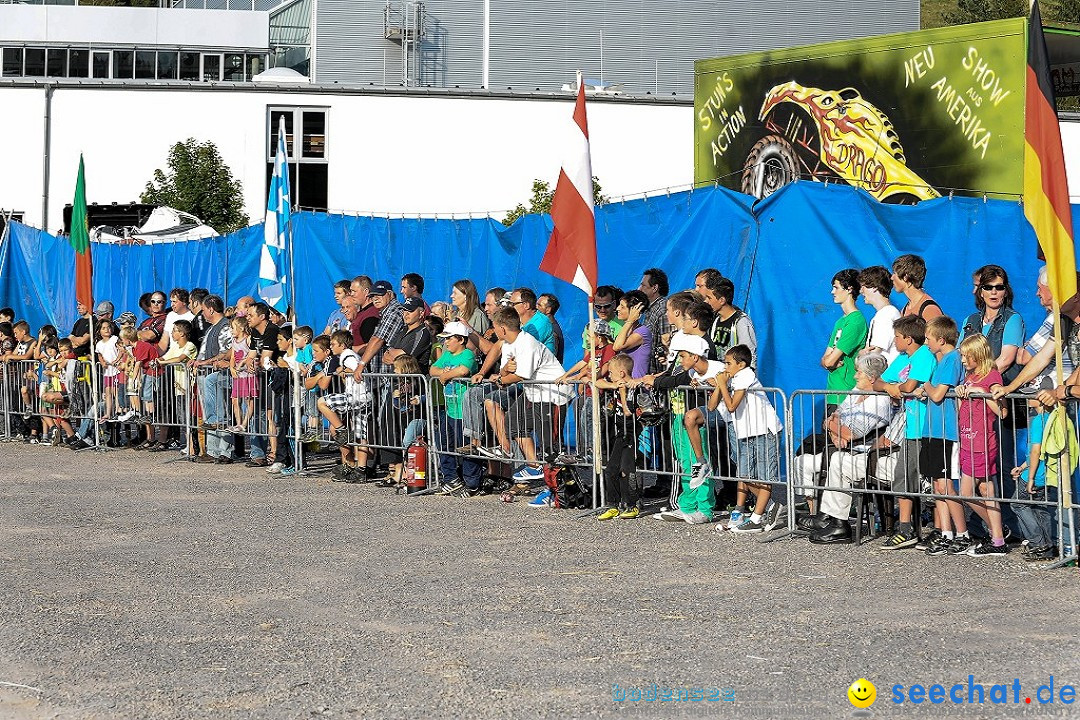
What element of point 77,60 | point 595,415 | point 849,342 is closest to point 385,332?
Answer: point 595,415

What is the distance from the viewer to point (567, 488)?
37.9ft

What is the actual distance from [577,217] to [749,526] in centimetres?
273

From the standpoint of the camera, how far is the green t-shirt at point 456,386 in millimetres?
12617

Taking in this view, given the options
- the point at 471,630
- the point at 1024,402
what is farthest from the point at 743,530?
the point at 471,630

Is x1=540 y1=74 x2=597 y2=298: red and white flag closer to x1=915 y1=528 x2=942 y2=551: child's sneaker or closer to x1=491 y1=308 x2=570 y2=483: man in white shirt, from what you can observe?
x1=491 y1=308 x2=570 y2=483: man in white shirt

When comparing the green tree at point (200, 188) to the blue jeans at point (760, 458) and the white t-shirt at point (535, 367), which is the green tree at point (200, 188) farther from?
the blue jeans at point (760, 458)

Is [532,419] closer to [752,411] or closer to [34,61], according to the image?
[752,411]

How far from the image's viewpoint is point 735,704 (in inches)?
219

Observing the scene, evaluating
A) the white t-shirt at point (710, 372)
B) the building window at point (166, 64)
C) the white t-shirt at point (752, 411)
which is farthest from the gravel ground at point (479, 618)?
the building window at point (166, 64)

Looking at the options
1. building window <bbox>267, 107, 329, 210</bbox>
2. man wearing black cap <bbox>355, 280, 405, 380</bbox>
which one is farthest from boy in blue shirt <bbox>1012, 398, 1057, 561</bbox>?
building window <bbox>267, 107, 329, 210</bbox>

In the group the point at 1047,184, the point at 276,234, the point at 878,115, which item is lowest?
the point at 1047,184

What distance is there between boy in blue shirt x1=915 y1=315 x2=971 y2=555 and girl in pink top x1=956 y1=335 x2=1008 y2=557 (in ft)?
0.29

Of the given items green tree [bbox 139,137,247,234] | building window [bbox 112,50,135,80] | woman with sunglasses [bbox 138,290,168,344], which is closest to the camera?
woman with sunglasses [bbox 138,290,168,344]

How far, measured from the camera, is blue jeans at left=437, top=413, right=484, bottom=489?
41.0ft
